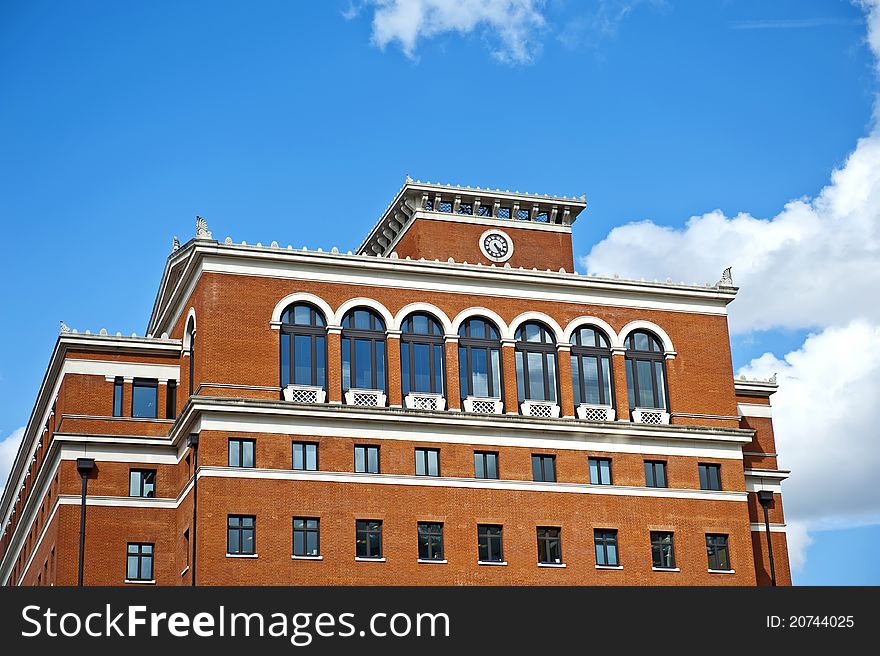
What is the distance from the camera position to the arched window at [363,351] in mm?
64688

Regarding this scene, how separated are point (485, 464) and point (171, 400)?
15.1 meters

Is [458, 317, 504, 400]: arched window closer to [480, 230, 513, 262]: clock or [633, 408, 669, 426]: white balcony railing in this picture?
[633, 408, 669, 426]: white balcony railing

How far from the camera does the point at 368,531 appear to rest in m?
62.0

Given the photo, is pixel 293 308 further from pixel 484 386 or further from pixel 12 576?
pixel 12 576

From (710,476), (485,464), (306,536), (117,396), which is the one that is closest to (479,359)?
(485,464)

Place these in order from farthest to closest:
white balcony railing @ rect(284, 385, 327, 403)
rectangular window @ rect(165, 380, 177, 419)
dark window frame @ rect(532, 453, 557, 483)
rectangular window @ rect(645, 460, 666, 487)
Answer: rectangular window @ rect(165, 380, 177, 419) → rectangular window @ rect(645, 460, 666, 487) → dark window frame @ rect(532, 453, 557, 483) → white balcony railing @ rect(284, 385, 327, 403)

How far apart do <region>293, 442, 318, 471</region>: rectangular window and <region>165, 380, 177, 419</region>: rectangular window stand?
26.6ft

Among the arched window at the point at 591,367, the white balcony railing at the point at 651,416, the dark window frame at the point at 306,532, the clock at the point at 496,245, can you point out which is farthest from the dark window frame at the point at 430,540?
the clock at the point at 496,245

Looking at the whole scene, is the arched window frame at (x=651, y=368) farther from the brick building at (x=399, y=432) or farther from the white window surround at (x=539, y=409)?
the white window surround at (x=539, y=409)

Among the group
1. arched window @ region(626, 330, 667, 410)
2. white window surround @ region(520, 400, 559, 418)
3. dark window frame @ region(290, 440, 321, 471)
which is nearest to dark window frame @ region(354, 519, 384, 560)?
dark window frame @ region(290, 440, 321, 471)

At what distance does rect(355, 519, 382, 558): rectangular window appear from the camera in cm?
6175

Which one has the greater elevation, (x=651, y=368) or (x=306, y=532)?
(x=651, y=368)

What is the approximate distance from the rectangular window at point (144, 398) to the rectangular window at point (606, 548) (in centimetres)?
2113

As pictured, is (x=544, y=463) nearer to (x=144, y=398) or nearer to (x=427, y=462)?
(x=427, y=462)
